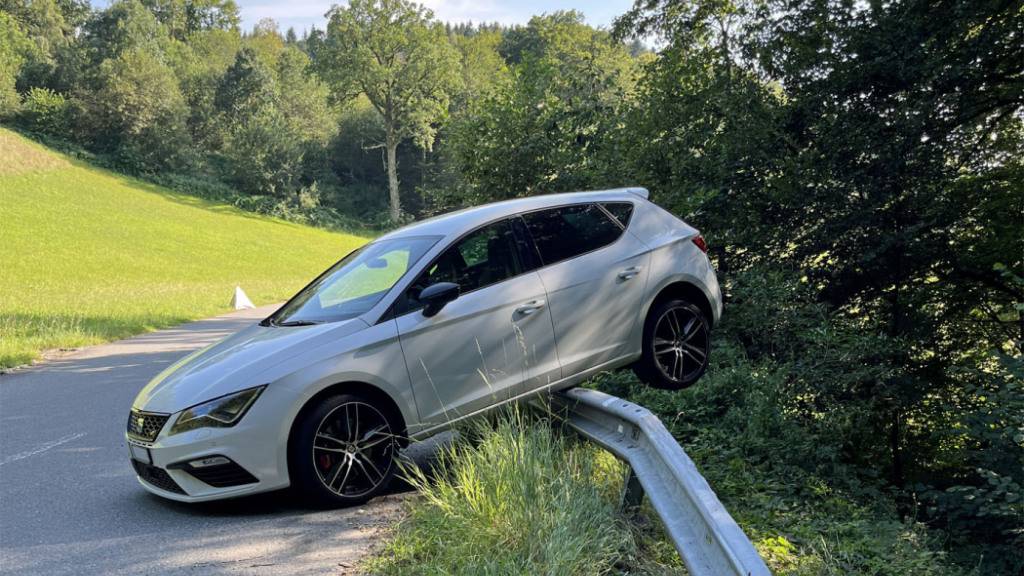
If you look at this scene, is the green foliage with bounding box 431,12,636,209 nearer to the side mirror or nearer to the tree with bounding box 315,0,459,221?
the side mirror

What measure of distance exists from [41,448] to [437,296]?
417 centimetres

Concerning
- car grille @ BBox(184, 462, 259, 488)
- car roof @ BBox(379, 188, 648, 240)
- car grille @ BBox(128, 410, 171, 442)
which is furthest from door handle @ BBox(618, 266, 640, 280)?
car grille @ BBox(128, 410, 171, 442)

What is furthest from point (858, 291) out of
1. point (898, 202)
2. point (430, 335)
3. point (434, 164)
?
point (434, 164)

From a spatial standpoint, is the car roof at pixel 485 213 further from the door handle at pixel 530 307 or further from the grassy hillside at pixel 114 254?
the grassy hillside at pixel 114 254

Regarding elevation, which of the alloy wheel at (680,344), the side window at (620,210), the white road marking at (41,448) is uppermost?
the side window at (620,210)

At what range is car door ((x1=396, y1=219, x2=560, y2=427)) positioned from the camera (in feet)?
17.1

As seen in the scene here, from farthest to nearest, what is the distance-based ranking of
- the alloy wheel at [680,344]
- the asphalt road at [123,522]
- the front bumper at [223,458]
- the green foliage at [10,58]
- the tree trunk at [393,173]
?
the tree trunk at [393,173]
the green foliage at [10,58]
the alloy wheel at [680,344]
the front bumper at [223,458]
the asphalt road at [123,522]

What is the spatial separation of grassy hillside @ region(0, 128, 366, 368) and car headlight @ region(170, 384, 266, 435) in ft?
27.4

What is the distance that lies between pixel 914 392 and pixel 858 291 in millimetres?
1656

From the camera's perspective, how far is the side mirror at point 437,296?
510 centimetres

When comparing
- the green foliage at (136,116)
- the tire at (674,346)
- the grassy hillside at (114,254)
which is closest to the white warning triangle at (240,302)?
the grassy hillside at (114,254)

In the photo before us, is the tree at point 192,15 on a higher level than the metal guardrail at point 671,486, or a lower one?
higher

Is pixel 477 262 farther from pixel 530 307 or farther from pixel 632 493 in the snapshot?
pixel 632 493

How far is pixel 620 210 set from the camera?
21.9ft
